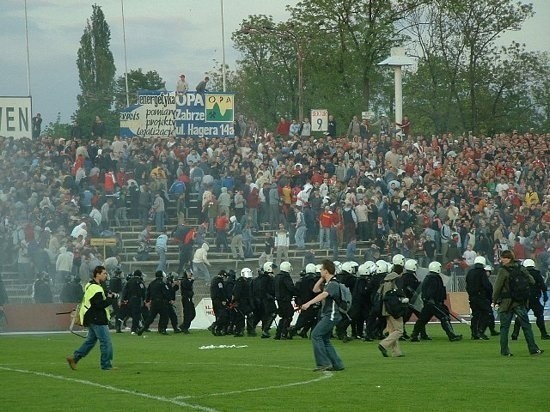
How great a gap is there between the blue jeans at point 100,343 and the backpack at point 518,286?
284 inches

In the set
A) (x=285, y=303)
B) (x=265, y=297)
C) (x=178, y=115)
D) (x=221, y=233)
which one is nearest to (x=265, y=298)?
(x=265, y=297)

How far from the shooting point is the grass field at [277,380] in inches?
707

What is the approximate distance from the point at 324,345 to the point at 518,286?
4042 millimetres

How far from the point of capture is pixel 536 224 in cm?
4688

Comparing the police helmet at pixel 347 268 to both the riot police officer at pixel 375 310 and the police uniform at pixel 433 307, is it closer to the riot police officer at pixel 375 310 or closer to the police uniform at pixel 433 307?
the riot police officer at pixel 375 310

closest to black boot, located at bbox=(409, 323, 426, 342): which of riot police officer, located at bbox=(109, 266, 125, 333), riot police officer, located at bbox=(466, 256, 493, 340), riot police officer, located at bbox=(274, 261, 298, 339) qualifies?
riot police officer, located at bbox=(466, 256, 493, 340)

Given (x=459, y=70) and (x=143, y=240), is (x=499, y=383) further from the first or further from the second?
(x=459, y=70)

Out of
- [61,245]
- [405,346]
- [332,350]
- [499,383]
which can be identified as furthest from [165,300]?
[499,383]

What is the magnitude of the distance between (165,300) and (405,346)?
941cm

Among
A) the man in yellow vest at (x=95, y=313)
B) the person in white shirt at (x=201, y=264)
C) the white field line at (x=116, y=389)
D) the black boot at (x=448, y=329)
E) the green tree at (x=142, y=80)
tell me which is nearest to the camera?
the white field line at (x=116, y=389)

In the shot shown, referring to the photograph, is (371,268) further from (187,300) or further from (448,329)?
(187,300)

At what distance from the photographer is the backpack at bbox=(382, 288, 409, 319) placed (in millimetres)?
25891

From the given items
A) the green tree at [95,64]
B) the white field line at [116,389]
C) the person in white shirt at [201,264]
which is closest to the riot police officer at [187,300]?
the person in white shirt at [201,264]

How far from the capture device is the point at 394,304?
2595cm
